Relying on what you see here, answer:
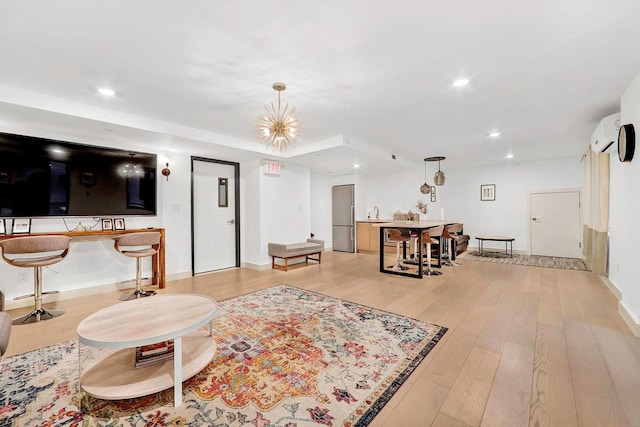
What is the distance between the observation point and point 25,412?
164 centimetres

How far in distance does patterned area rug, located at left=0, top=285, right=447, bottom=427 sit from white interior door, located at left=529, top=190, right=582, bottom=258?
20.3 ft

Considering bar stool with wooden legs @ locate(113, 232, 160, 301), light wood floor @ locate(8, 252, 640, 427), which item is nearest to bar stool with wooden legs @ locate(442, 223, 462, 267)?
light wood floor @ locate(8, 252, 640, 427)

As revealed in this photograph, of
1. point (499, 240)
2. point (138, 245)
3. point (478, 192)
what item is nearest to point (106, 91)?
point (138, 245)

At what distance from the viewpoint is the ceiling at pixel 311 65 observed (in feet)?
6.04

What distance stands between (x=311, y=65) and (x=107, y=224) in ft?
12.8

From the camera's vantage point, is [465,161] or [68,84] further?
[465,161]

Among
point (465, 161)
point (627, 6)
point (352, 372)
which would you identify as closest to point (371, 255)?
point (465, 161)

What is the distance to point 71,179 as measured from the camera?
375cm

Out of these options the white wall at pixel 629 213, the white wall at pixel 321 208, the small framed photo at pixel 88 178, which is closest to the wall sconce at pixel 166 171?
the small framed photo at pixel 88 178

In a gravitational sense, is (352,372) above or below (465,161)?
below

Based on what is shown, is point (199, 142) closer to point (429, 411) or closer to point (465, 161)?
point (429, 411)

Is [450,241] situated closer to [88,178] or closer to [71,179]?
[88,178]

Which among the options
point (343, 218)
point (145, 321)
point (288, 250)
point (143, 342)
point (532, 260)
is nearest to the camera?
point (143, 342)

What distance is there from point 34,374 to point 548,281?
6.48 metres
